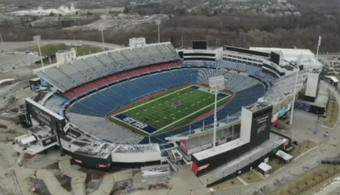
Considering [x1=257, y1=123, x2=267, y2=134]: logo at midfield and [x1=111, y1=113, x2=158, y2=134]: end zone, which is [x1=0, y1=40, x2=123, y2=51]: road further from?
[x1=257, y1=123, x2=267, y2=134]: logo at midfield

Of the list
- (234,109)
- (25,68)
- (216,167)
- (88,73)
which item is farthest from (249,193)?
(25,68)

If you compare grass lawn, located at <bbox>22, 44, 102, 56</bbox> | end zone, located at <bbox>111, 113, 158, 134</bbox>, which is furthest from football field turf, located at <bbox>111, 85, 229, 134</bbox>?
grass lawn, located at <bbox>22, 44, 102, 56</bbox>

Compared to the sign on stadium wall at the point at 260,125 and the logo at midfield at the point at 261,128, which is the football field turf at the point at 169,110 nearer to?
the sign on stadium wall at the point at 260,125

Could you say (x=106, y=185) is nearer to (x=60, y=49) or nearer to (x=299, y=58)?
(x=299, y=58)

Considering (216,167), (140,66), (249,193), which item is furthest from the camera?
(140,66)

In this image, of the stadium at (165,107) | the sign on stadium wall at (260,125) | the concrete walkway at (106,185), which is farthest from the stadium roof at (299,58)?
the concrete walkway at (106,185)

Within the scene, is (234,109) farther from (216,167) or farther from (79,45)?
(79,45)
